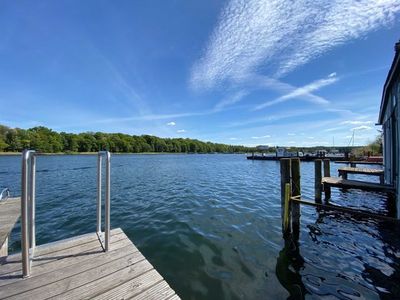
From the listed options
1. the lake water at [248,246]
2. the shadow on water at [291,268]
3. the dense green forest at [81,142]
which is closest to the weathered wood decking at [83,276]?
the lake water at [248,246]

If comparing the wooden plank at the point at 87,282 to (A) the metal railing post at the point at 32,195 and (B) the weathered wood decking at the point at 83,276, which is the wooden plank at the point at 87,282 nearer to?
(B) the weathered wood decking at the point at 83,276

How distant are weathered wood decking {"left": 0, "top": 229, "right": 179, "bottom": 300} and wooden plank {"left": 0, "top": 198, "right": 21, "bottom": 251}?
176cm

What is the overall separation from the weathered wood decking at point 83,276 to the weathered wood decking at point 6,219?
5.52 feet

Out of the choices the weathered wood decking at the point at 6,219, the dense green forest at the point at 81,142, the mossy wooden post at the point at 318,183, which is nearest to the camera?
the weathered wood decking at the point at 6,219

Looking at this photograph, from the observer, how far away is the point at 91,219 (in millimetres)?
8297

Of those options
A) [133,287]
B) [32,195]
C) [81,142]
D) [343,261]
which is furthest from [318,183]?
[81,142]

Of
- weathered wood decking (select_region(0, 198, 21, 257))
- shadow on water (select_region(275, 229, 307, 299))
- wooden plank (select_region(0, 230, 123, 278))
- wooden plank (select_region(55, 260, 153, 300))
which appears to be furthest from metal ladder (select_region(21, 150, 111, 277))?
shadow on water (select_region(275, 229, 307, 299))

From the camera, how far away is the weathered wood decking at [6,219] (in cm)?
437

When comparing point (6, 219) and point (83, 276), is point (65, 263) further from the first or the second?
point (6, 219)

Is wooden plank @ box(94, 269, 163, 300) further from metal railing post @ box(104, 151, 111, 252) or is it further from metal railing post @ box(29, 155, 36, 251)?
metal railing post @ box(29, 155, 36, 251)

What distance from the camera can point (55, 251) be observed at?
339 cm

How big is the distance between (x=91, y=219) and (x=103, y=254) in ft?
18.9

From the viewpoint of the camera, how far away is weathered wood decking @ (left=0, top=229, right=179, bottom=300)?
2.44m

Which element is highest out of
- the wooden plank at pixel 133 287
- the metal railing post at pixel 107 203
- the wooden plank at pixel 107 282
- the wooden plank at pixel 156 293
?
the metal railing post at pixel 107 203
